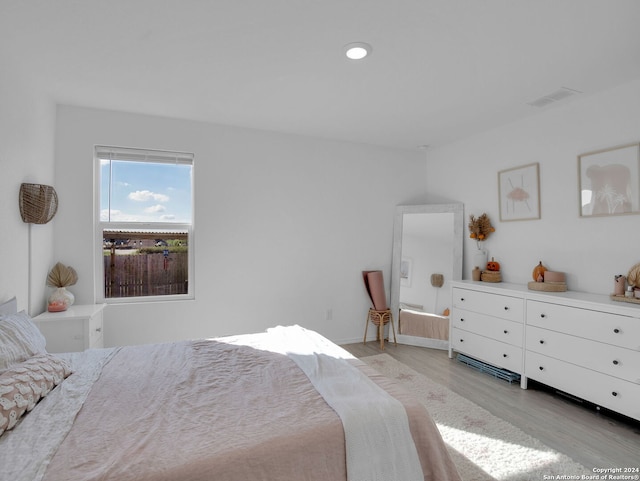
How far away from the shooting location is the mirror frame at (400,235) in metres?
4.23

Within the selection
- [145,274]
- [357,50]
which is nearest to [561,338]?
[357,50]

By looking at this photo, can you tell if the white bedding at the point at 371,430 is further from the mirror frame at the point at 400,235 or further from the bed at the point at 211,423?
the mirror frame at the point at 400,235

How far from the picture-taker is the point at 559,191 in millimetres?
3262

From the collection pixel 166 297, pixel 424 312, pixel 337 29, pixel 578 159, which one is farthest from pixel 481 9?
pixel 166 297

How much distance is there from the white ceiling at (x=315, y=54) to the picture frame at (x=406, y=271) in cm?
182

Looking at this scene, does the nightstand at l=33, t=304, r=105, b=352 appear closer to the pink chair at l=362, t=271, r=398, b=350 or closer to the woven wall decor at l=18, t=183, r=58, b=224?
the woven wall decor at l=18, t=183, r=58, b=224

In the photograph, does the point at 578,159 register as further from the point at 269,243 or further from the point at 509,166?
the point at 269,243

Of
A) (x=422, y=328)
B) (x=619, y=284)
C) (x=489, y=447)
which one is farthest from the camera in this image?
(x=422, y=328)

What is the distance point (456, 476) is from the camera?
1464 millimetres

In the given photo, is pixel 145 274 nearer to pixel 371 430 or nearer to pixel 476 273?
pixel 371 430

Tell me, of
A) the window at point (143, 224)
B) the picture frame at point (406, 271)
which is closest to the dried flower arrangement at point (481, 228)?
the picture frame at point (406, 271)

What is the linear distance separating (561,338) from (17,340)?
3.62 m

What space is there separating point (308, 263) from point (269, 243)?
53 cm

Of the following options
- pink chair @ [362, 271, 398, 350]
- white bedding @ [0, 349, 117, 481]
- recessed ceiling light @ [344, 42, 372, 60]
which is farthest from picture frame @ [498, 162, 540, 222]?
white bedding @ [0, 349, 117, 481]
